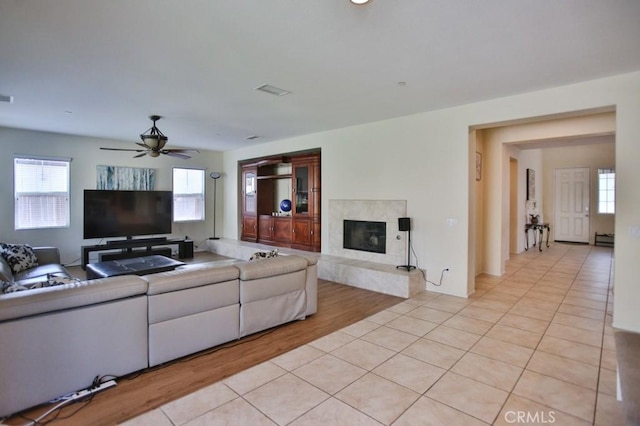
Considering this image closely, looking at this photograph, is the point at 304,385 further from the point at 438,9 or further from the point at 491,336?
the point at 438,9

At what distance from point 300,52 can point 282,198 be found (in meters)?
5.83

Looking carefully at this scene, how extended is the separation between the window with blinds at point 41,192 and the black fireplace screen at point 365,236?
230 inches

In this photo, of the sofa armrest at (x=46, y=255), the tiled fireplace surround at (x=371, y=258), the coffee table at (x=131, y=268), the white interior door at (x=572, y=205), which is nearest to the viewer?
the coffee table at (x=131, y=268)

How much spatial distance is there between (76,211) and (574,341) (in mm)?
8648

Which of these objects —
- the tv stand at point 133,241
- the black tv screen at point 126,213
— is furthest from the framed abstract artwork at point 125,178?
the tv stand at point 133,241

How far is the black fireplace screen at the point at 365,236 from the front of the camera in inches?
230

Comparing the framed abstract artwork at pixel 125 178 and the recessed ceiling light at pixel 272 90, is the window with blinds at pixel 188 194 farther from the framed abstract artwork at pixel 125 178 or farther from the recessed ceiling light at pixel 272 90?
the recessed ceiling light at pixel 272 90

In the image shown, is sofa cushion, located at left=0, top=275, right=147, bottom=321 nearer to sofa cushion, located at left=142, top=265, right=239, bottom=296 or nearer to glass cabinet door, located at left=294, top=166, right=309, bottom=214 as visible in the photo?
sofa cushion, located at left=142, top=265, right=239, bottom=296

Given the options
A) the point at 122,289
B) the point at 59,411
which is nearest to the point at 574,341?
the point at 122,289

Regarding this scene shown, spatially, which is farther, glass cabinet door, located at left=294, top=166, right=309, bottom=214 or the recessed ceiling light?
glass cabinet door, located at left=294, top=166, right=309, bottom=214

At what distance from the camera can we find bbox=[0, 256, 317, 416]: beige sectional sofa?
2201 mm

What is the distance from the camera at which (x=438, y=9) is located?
233 centimetres

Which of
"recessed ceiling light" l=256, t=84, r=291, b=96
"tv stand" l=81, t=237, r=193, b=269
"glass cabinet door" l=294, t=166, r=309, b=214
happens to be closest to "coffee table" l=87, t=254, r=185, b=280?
"tv stand" l=81, t=237, r=193, b=269

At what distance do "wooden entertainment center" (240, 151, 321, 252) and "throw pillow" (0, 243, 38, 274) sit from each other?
4.47 metres
